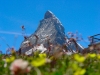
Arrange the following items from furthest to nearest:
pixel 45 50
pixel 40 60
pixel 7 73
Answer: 1. pixel 45 50
2. pixel 7 73
3. pixel 40 60

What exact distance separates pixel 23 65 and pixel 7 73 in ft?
4.20

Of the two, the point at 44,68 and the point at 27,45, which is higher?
the point at 27,45

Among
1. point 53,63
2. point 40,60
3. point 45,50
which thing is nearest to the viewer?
point 40,60

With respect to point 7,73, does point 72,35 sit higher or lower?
higher

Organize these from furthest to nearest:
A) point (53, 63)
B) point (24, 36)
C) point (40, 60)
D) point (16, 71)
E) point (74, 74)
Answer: point (24, 36)
point (53, 63)
point (74, 74)
point (40, 60)
point (16, 71)

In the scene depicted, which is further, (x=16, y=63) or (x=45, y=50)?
(x=45, y=50)

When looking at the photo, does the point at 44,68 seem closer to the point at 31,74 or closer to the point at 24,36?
the point at 31,74

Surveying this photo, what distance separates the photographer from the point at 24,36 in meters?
6.62

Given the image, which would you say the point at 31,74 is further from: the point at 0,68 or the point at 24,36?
the point at 24,36

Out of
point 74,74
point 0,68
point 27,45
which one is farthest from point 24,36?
point 74,74

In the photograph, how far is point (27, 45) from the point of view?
22.5 feet

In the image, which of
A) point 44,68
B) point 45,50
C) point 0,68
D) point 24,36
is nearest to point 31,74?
point 44,68

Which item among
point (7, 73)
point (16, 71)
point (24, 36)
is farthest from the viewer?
point (24, 36)

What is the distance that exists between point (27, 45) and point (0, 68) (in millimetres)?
2976
